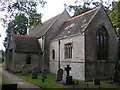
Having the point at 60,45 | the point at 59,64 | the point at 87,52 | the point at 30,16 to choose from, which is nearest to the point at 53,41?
the point at 60,45

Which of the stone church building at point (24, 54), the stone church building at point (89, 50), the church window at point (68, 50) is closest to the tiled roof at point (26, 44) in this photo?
the stone church building at point (24, 54)

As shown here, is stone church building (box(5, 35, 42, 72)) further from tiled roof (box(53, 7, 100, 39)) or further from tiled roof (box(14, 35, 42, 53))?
tiled roof (box(53, 7, 100, 39))

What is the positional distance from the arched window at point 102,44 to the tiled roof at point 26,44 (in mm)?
11484

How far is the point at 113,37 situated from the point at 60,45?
8088 millimetres

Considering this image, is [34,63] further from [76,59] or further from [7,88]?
[7,88]

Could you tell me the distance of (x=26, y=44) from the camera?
24922mm

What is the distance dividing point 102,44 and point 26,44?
13.7 meters

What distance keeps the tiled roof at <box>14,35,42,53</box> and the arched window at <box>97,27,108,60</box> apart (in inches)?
452

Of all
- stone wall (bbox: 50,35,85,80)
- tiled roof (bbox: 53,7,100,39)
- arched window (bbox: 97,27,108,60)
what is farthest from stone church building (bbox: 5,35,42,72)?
arched window (bbox: 97,27,108,60)

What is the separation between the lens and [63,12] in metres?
27.8

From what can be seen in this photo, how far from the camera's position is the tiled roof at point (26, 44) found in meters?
23.6

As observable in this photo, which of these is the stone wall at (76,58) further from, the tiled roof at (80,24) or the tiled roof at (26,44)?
the tiled roof at (26,44)

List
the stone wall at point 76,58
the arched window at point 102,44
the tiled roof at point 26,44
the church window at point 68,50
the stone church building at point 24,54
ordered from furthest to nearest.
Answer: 1. the tiled roof at point 26,44
2. the stone church building at point 24,54
3. the church window at point 68,50
4. the arched window at point 102,44
5. the stone wall at point 76,58

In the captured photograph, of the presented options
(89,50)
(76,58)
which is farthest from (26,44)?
(89,50)
